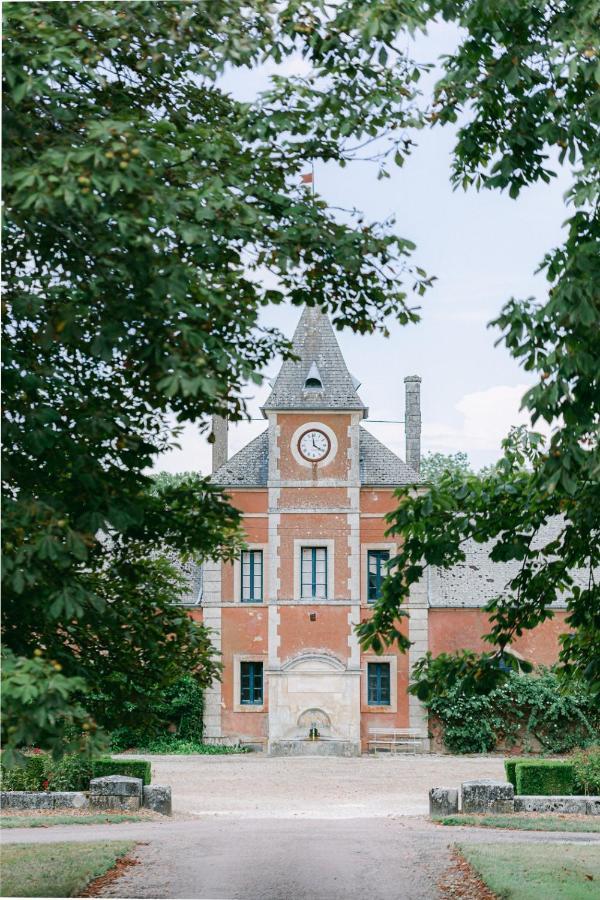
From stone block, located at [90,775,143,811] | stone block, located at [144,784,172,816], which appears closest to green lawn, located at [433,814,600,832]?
stone block, located at [144,784,172,816]

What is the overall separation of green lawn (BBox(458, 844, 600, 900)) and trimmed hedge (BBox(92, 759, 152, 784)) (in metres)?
6.31

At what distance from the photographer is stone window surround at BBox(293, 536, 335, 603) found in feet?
78.3

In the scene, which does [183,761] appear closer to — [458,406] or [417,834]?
[417,834]

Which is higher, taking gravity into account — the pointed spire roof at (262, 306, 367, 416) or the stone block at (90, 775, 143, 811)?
the pointed spire roof at (262, 306, 367, 416)

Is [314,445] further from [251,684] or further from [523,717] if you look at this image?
[523,717]

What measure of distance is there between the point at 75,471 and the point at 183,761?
16.3m

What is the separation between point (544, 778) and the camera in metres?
15.0

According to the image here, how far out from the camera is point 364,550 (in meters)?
23.8

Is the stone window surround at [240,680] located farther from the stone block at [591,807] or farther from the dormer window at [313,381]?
the stone block at [591,807]

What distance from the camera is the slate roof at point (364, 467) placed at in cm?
2392

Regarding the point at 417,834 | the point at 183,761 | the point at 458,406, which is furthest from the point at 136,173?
the point at 183,761

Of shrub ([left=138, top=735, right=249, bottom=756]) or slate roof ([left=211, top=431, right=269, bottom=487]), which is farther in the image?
slate roof ([left=211, top=431, right=269, bottom=487])

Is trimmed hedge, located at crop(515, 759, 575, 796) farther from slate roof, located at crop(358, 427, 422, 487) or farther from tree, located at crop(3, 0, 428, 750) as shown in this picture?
slate roof, located at crop(358, 427, 422, 487)

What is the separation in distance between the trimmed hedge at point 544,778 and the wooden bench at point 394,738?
742 centimetres
